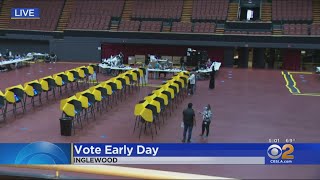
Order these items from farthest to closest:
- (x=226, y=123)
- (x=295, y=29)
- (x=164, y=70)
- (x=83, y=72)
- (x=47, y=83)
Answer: (x=295, y=29), (x=164, y=70), (x=83, y=72), (x=47, y=83), (x=226, y=123)

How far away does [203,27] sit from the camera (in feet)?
119

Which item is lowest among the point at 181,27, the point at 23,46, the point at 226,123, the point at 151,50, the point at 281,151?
the point at 226,123

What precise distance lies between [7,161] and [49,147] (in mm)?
990

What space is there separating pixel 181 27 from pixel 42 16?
1435 centimetres

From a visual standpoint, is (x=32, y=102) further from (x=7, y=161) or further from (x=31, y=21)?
(x=31, y=21)

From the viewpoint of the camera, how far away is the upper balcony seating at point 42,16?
129 ft

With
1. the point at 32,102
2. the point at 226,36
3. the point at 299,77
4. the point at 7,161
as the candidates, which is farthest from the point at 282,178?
the point at 226,36

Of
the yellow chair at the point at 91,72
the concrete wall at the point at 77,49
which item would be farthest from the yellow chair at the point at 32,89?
the concrete wall at the point at 77,49

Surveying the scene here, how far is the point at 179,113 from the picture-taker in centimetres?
1794

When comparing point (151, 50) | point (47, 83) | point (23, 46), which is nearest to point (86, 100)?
point (47, 83)

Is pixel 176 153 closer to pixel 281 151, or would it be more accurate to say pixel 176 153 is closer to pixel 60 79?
pixel 281 151

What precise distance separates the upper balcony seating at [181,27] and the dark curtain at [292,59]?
27.9 ft

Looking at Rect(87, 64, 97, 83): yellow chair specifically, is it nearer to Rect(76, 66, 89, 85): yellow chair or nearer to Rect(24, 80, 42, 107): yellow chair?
Rect(76, 66, 89, 85): yellow chair

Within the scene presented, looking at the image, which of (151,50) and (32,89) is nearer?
(32,89)
